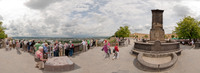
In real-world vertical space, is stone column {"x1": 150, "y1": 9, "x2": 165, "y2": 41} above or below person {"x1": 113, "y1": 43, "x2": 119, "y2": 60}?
above

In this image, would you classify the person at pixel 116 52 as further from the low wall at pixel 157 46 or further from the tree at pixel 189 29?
the tree at pixel 189 29

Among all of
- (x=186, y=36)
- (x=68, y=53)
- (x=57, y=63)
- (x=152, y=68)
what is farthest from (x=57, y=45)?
(x=186, y=36)

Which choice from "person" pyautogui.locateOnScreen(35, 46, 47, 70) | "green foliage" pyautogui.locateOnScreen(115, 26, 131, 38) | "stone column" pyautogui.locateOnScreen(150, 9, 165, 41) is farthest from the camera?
"green foliage" pyautogui.locateOnScreen(115, 26, 131, 38)

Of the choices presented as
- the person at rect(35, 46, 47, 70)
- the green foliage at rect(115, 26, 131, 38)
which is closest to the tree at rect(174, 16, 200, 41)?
the person at rect(35, 46, 47, 70)

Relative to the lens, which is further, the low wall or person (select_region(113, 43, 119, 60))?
the low wall

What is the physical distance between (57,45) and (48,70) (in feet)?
14.2

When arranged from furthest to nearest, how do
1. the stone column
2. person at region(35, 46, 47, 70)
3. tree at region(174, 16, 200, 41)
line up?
1. tree at region(174, 16, 200, 41)
2. the stone column
3. person at region(35, 46, 47, 70)

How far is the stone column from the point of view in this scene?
48.9 feet

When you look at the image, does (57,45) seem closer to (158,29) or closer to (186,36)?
(158,29)

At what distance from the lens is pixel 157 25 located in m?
15.0

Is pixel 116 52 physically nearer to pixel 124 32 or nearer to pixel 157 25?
pixel 157 25

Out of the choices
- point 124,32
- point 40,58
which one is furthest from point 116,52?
point 124,32

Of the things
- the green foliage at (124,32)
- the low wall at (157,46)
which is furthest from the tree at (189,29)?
the green foliage at (124,32)

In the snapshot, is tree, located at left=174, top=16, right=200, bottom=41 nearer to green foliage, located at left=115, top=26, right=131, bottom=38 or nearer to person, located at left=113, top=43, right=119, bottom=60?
person, located at left=113, top=43, right=119, bottom=60
